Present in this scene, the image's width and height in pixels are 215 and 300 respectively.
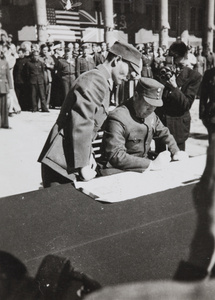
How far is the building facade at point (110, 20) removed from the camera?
1847cm

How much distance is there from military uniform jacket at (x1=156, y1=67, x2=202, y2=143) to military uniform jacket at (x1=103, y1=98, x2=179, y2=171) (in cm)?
81

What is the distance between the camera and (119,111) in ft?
8.43

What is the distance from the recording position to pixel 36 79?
9.97m

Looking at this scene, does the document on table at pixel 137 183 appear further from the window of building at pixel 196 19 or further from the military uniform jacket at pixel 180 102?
the window of building at pixel 196 19

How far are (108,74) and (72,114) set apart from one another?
13.7 inches

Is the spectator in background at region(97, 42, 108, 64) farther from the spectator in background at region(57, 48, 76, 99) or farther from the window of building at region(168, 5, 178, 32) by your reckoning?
the window of building at region(168, 5, 178, 32)

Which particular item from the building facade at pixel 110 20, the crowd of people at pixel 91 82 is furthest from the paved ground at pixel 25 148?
the building facade at pixel 110 20

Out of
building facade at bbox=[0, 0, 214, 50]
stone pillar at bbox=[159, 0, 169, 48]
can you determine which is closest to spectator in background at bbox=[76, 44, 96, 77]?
building facade at bbox=[0, 0, 214, 50]

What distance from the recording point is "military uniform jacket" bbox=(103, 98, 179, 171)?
8.16 ft

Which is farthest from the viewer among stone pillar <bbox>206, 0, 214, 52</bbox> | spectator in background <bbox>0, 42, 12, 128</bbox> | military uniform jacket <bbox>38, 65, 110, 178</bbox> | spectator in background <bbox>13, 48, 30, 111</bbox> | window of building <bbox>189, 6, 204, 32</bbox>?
window of building <bbox>189, 6, 204, 32</bbox>

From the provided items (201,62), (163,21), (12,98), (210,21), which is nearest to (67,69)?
(12,98)

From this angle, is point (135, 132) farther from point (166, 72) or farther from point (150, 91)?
point (166, 72)

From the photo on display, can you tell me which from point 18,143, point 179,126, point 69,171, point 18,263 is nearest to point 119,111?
point 69,171

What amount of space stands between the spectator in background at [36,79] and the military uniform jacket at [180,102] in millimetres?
6769
